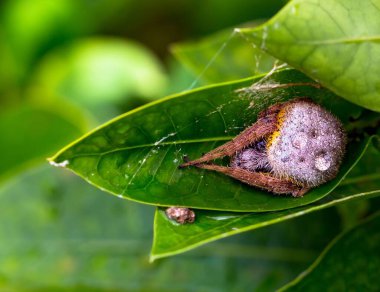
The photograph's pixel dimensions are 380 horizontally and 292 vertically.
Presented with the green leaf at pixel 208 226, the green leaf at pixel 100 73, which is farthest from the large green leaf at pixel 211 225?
the green leaf at pixel 100 73

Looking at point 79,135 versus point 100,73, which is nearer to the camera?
point 79,135

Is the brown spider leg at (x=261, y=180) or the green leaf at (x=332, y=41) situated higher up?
the green leaf at (x=332, y=41)

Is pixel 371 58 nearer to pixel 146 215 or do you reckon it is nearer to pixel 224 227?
pixel 224 227

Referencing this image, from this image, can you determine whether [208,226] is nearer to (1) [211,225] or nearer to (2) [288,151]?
(1) [211,225]

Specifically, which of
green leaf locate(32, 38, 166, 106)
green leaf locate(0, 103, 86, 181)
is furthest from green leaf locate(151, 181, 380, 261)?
green leaf locate(32, 38, 166, 106)

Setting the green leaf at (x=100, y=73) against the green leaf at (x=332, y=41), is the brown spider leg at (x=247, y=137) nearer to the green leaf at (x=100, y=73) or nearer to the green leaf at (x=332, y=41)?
the green leaf at (x=332, y=41)

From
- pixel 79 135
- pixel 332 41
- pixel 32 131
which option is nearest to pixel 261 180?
pixel 332 41

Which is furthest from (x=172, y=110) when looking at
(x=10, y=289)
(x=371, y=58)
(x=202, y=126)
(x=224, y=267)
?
(x=10, y=289)
